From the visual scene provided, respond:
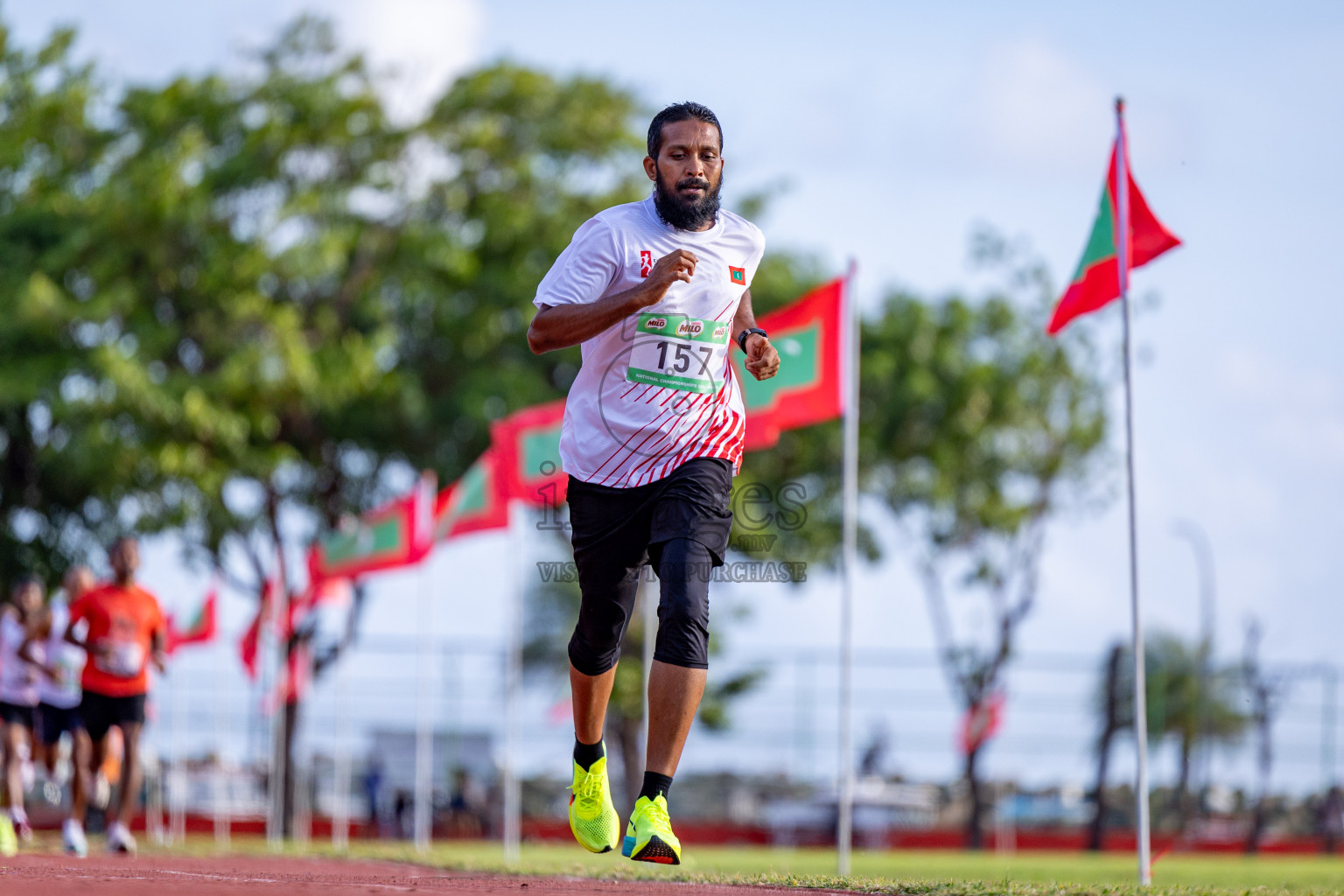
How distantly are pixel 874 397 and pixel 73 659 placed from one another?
16870 mm

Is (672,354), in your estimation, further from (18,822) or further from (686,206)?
(18,822)

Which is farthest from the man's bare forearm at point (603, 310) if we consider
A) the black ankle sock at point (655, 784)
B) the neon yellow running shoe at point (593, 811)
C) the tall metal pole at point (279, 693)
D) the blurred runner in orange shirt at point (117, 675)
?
the tall metal pole at point (279, 693)

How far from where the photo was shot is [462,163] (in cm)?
2770

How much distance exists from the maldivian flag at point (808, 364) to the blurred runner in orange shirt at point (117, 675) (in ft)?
16.1

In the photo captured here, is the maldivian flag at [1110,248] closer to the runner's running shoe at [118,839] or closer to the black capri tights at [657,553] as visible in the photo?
the black capri tights at [657,553]

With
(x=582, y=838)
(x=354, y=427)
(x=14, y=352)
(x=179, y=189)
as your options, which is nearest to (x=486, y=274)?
(x=354, y=427)

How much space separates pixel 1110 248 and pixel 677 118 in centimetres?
492

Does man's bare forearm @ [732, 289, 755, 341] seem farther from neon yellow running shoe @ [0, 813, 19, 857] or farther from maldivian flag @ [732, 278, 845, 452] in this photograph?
maldivian flag @ [732, 278, 845, 452]

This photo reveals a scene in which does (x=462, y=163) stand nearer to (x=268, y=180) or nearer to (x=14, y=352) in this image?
(x=268, y=180)

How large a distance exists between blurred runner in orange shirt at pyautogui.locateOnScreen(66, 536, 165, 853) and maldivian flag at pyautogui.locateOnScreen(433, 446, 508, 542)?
7.99 m

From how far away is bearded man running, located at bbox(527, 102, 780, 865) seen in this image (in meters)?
5.30

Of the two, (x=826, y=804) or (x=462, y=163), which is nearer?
(x=462, y=163)

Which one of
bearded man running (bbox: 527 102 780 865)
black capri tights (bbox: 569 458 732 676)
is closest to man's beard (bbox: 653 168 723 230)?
bearded man running (bbox: 527 102 780 865)

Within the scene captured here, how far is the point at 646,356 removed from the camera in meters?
5.42
